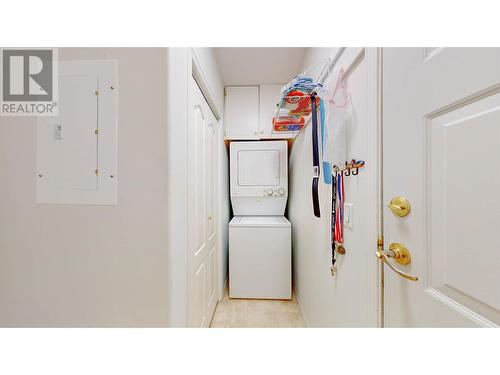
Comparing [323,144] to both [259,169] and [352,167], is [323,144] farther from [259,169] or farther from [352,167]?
[259,169]

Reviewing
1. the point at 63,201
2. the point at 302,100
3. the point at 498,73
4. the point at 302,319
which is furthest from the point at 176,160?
the point at 302,319

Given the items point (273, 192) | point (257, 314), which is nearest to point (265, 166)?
point (273, 192)

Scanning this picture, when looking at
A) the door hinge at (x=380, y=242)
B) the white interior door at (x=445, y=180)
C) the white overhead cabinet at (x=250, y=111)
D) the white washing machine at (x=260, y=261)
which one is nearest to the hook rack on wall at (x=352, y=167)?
the white interior door at (x=445, y=180)

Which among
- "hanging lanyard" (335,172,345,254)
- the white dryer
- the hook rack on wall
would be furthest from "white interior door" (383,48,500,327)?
the white dryer

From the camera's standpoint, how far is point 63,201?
0.80 metres

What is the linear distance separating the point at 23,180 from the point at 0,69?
0.51 metres

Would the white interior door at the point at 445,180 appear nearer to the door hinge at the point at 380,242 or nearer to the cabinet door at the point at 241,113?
the door hinge at the point at 380,242

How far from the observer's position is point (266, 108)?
227 cm

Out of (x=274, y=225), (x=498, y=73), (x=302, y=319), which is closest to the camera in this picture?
(x=498, y=73)

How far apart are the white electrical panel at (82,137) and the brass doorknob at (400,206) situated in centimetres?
111

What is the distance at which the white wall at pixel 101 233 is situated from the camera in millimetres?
772

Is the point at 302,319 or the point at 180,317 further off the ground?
the point at 180,317

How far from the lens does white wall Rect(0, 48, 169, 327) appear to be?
772 millimetres
